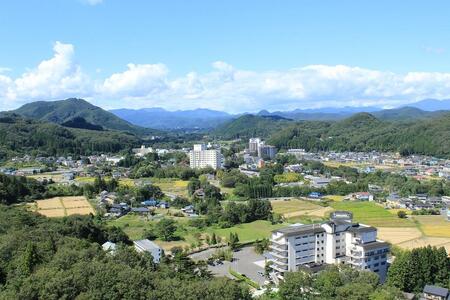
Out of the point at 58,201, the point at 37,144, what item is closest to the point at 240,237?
the point at 58,201

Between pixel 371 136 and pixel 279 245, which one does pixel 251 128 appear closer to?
pixel 371 136

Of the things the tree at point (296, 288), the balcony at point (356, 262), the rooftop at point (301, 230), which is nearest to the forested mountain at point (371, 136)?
the rooftop at point (301, 230)

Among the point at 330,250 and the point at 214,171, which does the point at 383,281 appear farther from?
the point at 214,171

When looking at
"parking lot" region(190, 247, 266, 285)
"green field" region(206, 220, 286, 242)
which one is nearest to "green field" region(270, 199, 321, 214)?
"green field" region(206, 220, 286, 242)

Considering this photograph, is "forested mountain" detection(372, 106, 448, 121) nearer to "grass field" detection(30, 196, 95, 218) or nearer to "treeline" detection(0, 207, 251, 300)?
"grass field" detection(30, 196, 95, 218)

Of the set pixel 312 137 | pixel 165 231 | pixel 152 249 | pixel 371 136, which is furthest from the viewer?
pixel 312 137

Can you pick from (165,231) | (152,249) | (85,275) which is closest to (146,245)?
(152,249)
